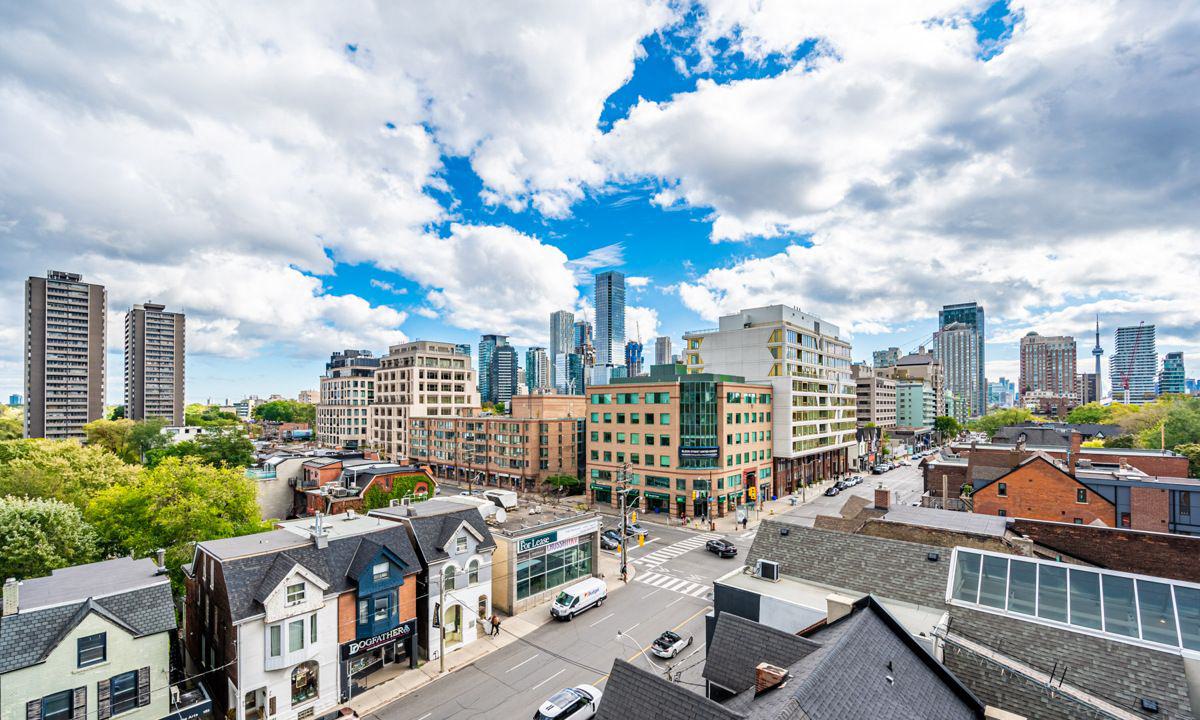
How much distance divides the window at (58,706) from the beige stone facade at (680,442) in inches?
1792

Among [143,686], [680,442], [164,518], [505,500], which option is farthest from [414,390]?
[143,686]

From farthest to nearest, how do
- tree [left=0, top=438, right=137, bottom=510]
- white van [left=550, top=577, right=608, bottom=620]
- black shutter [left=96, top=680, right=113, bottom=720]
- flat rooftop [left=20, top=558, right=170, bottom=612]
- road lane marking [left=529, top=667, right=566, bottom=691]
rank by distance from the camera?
tree [left=0, top=438, right=137, bottom=510] < white van [left=550, top=577, right=608, bottom=620] < road lane marking [left=529, top=667, right=566, bottom=691] < flat rooftop [left=20, top=558, right=170, bottom=612] < black shutter [left=96, top=680, right=113, bottom=720]

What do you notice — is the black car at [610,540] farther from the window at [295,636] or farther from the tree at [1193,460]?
the tree at [1193,460]

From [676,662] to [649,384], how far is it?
41.5m

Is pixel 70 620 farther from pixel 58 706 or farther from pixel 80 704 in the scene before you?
pixel 80 704

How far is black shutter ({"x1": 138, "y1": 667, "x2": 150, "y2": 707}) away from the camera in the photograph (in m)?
22.6

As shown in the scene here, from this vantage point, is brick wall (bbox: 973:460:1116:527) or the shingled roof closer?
the shingled roof

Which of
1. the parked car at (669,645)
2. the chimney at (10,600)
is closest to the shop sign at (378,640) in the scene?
the chimney at (10,600)

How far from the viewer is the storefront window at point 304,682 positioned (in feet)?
82.1

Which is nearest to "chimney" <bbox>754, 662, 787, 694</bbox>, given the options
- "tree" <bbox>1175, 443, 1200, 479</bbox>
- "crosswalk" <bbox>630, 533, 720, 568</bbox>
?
"crosswalk" <bbox>630, 533, 720, 568</bbox>

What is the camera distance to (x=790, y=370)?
79.1 m

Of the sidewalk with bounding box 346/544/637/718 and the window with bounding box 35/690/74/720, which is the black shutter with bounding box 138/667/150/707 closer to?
the window with bounding box 35/690/74/720

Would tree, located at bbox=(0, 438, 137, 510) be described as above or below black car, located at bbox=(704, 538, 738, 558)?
above

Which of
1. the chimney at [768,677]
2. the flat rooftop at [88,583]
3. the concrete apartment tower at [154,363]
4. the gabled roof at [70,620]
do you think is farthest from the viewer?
the concrete apartment tower at [154,363]
